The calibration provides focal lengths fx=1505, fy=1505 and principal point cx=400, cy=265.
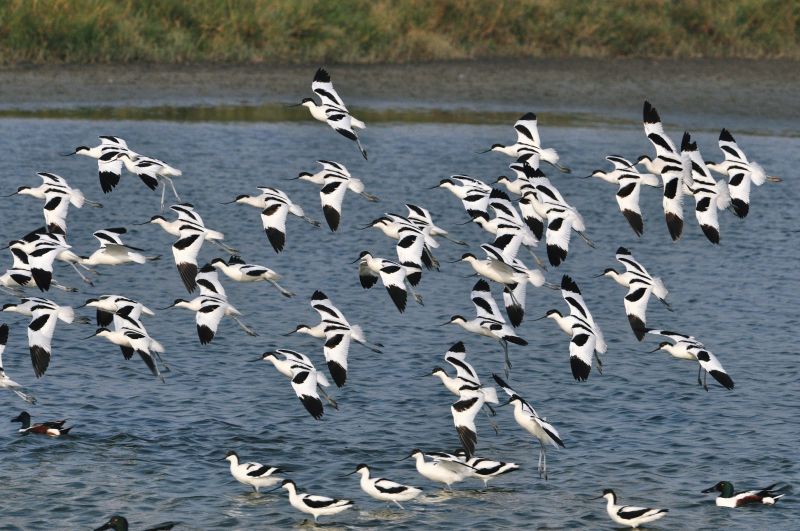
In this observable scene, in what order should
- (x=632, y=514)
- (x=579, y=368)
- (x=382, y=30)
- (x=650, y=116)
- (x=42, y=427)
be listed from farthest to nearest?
(x=382, y=30) → (x=42, y=427) → (x=650, y=116) → (x=579, y=368) → (x=632, y=514)

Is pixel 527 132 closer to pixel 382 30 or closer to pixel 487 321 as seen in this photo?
pixel 487 321

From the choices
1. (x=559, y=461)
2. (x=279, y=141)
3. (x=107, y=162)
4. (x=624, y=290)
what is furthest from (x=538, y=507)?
(x=279, y=141)

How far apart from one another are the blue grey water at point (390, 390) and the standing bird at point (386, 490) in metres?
0.23

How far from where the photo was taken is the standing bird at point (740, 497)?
1650 cm

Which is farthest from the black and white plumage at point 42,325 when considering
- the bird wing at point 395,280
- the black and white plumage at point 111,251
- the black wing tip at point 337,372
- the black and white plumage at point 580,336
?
the black and white plumage at point 580,336

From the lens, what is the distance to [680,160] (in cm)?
1770

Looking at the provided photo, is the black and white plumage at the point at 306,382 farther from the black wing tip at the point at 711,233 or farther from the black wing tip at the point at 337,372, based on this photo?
the black wing tip at the point at 711,233

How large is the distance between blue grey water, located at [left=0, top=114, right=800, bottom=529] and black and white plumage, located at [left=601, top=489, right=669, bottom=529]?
289 mm

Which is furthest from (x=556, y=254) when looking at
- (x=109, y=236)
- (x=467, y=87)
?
(x=467, y=87)

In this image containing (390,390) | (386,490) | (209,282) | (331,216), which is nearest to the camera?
(386,490)

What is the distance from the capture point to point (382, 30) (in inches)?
1711

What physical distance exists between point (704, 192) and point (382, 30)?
26208 mm

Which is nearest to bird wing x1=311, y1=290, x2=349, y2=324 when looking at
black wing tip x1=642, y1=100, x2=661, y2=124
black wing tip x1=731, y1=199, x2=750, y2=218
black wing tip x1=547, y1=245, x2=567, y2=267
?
black wing tip x1=547, y1=245, x2=567, y2=267

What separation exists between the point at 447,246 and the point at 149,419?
37.5ft
